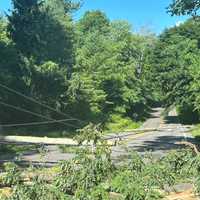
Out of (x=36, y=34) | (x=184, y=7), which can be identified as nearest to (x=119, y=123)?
(x=36, y=34)

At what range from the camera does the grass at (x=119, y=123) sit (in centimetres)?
6588

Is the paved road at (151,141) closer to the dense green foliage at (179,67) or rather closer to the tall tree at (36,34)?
the dense green foliage at (179,67)

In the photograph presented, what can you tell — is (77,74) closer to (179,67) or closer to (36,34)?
(36,34)

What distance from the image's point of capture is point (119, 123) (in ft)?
226

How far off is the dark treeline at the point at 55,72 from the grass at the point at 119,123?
0.85 ft

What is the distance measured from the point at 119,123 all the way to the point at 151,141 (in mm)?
17802

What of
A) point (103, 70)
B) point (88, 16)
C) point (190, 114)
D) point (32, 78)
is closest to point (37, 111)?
point (32, 78)

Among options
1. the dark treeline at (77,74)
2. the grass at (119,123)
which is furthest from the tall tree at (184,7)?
the grass at (119,123)

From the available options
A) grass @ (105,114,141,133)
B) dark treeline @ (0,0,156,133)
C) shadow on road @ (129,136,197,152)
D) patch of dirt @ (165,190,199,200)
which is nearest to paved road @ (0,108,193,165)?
shadow on road @ (129,136,197,152)

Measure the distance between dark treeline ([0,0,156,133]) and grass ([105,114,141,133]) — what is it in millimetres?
259

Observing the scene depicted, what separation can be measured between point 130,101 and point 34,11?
2314cm

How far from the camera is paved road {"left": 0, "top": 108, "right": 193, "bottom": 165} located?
33.5 meters

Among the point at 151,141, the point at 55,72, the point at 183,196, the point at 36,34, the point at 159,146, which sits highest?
the point at 36,34

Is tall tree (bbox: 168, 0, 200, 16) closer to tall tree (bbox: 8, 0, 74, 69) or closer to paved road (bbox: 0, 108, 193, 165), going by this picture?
paved road (bbox: 0, 108, 193, 165)
